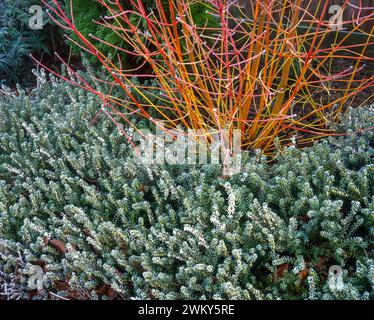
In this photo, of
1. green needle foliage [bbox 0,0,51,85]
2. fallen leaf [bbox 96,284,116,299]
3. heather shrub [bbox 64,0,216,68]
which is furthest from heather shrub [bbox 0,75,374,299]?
green needle foliage [bbox 0,0,51,85]

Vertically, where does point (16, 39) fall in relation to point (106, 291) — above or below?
above

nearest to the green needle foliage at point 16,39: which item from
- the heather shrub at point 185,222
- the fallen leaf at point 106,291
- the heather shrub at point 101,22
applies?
the heather shrub at point 101,22

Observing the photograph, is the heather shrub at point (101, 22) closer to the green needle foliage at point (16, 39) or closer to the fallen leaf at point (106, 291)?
the green needle foliage at point (16, 39)

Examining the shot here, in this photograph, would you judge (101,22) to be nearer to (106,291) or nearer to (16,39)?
(16,39)

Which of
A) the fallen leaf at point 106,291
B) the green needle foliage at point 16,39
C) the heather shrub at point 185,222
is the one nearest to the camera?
the heather shrub at point 185,222

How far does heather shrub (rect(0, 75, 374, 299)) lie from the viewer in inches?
74.7

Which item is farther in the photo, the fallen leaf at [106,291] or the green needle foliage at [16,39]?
the green needle foliage at [16,39]

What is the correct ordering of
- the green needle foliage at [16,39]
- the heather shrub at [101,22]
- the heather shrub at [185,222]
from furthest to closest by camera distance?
the green needle foliage at [16,39], the heather shrub at [101,22], the heather shrub at [185,222]

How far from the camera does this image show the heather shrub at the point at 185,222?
1.90 meters

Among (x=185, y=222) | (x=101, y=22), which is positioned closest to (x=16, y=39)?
(x=101, y=22)

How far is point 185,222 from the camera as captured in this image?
213 centimetres

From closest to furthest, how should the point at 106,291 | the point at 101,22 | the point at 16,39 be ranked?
the point at 106,291
the point at 101,22
the point at 16,39

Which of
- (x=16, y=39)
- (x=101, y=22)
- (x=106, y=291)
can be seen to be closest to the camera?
(x=106, y=291)
